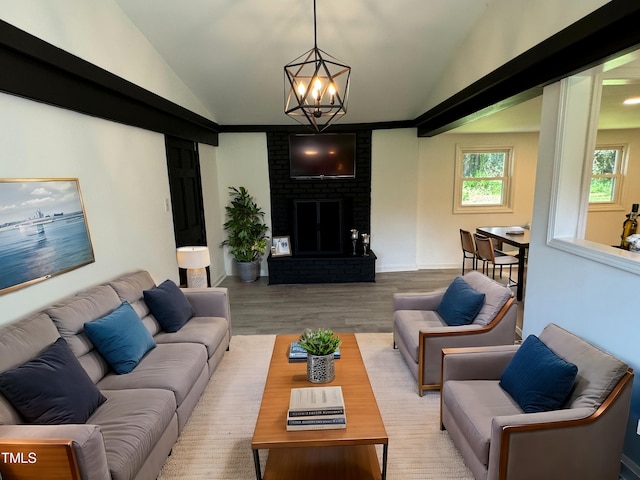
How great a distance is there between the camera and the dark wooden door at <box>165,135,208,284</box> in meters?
4.31

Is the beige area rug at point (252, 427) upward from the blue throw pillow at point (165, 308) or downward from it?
downward

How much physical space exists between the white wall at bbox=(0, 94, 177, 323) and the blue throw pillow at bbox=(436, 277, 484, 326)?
2912 mm

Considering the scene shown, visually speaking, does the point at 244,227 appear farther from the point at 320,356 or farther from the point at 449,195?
the point at 320,356

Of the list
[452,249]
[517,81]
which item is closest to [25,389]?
[517,81]

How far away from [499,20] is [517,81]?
0.62m

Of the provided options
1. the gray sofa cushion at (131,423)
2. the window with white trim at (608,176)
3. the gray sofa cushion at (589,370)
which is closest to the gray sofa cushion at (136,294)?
the gray sofa cushion at (131,423)

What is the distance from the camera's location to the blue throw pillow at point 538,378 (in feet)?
6.04

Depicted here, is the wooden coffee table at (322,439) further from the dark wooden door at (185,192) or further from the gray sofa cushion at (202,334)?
the dark wooden door at (185,192)

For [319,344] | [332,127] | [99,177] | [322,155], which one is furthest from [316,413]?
[332,127]

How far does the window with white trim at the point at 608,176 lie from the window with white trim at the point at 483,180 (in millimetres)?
1496

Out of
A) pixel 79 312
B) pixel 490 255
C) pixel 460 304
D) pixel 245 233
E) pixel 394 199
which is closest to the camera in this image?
pixel 79 312

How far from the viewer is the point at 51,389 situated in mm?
1762

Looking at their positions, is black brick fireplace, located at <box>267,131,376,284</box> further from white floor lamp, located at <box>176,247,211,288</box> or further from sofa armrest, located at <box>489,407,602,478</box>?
sofa armrest, located at <box>489,407,602,478</box>

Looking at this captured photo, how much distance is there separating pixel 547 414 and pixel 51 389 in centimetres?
243
